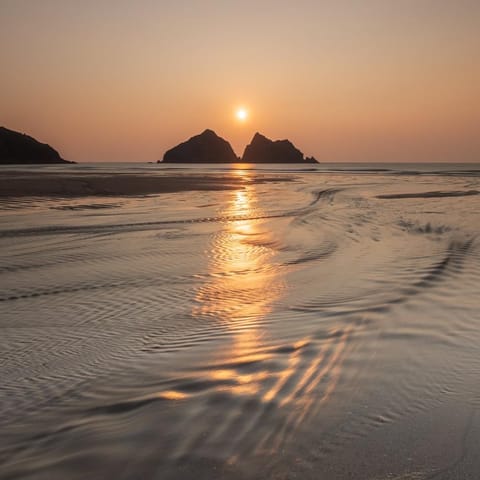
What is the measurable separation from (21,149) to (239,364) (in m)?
150

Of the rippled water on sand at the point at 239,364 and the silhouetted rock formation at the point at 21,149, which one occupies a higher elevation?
the silhouetted rock formation at the point at 21,149

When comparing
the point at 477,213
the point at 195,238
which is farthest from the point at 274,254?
the point at 477,213

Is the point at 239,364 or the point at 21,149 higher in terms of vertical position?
the point at 21,149

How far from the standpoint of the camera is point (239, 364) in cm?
450

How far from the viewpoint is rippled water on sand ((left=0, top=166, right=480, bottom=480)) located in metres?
3.02

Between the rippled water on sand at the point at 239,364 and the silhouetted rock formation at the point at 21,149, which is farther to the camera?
the silhouetted rock formation at the point at 21,149

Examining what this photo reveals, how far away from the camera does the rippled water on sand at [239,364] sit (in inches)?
119

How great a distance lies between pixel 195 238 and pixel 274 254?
111 inches

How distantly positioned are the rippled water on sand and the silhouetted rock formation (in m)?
136

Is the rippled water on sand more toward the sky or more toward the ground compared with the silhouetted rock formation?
more toward the ground

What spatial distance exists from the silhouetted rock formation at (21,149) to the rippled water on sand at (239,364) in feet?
447

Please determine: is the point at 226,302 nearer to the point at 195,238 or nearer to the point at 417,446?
the point at 417,446

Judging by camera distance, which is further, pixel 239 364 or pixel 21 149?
pixel 21 149

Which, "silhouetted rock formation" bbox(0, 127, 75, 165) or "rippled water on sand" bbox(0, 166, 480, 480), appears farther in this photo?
"silhouetted rock formation" bbox(0, 127, 75, 165)
